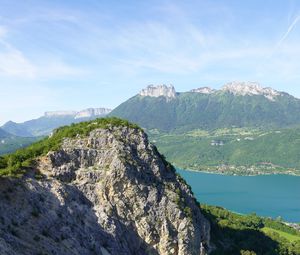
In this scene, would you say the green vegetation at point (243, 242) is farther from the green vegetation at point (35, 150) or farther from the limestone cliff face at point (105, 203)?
the green vegetation at point (35, 150)

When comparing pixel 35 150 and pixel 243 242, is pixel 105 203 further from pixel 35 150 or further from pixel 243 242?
pixel 243 242

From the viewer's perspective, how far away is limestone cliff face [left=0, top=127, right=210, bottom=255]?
38.7 m

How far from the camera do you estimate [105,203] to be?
5081 centimetres

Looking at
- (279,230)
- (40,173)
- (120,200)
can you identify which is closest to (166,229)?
(120,200)

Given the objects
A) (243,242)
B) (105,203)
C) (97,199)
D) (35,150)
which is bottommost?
(243,242)

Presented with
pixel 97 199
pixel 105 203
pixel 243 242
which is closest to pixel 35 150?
pixel 97 199

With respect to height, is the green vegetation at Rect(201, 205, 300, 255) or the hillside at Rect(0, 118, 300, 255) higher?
the hillside at Rect(0, 118, 300, 255)

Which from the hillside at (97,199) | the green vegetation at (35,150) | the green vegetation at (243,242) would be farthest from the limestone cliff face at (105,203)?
the green vegetation at (243,242)

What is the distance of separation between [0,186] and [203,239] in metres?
37.2

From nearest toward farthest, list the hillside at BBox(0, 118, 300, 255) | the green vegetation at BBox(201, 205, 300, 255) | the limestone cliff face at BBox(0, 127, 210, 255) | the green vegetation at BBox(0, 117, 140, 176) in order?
1. the hillside at BBox(0, 118, 300, 255)
2. the limestone cliff face at BBox(0, 127, 210, 255)
3. the green vegetation at BBox(0, 117, 140, 176)
4. the green vegetation at BBox(201, 205, 300, 255)

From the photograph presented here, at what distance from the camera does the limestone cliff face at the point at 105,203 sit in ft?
127

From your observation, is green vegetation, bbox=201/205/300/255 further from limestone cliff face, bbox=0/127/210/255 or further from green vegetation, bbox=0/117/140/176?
green vegetation, bbox=0/117/140/176

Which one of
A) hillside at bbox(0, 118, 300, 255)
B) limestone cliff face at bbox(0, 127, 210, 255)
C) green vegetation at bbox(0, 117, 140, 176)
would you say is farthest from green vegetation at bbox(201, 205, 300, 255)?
green vegetation at bbox(0, 117, 140, 176)

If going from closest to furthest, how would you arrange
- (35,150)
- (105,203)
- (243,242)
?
(105,203)
(35,150)
(243,242)
